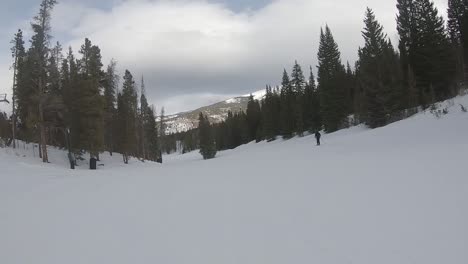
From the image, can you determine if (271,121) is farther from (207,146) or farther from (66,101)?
(66,101)

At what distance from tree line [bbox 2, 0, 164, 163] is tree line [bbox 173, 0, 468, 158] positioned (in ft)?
38.2

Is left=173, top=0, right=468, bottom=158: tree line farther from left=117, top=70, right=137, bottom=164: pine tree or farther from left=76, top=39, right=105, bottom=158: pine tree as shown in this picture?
left=76, top=39, right=105, bottom=158: pine tree

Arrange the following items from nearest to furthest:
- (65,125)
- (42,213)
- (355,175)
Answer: (42,213) < (355,175) < (65,125)

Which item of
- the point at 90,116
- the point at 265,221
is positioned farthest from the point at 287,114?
the point at 265,221

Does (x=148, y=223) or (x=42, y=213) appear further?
(x=42, y=213)

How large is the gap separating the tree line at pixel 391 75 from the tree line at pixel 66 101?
1164cm

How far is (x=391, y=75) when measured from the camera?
119 feet

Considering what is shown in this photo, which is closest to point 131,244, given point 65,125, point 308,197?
point 308,197

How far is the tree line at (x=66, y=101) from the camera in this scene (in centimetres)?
2843

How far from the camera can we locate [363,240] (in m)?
4.98

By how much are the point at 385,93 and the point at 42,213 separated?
114 ft

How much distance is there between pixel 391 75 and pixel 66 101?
32.3 metres

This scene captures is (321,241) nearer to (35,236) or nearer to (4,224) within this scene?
(35,236)

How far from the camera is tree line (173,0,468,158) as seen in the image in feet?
119
